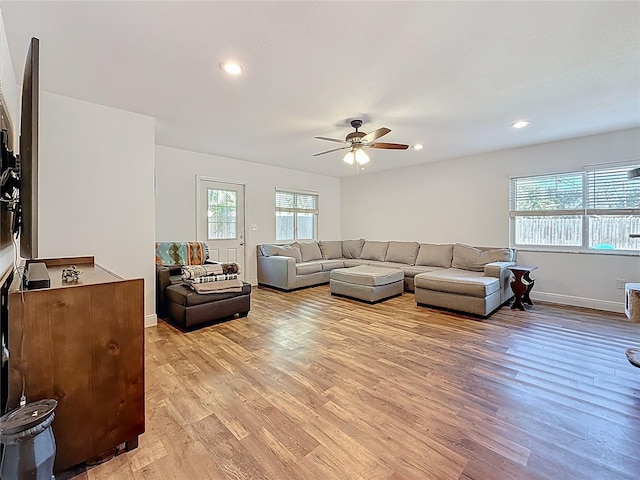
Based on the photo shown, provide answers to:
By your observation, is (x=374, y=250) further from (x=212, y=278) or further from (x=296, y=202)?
(x=212, y=278)

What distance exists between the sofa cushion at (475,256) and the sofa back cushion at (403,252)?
849 mm

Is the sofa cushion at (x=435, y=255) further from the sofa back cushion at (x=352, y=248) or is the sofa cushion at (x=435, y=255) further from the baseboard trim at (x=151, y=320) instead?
the baseboard trim at (x=151, y=320)

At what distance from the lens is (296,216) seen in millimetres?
A: 6977

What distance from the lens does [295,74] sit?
2.49 m

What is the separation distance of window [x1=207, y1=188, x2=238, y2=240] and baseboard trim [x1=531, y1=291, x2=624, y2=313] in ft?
17.8

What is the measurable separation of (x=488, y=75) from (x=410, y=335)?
2.63 metres

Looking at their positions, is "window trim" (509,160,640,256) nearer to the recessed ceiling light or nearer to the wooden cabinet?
the recessed ceiling light

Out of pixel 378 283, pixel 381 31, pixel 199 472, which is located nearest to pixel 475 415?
pixel 199 472

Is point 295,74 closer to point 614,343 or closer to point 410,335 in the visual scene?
point 410,335

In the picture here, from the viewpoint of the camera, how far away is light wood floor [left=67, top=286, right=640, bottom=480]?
4.91 feet

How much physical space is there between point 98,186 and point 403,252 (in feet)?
17.1

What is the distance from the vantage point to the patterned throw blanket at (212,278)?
3557 millimetres

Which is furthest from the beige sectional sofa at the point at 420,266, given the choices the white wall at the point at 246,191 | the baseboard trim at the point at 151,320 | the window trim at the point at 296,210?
the baseboard trim at the point at 151,320

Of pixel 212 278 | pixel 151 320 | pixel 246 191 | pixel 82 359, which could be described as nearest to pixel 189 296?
pixel 212 278
